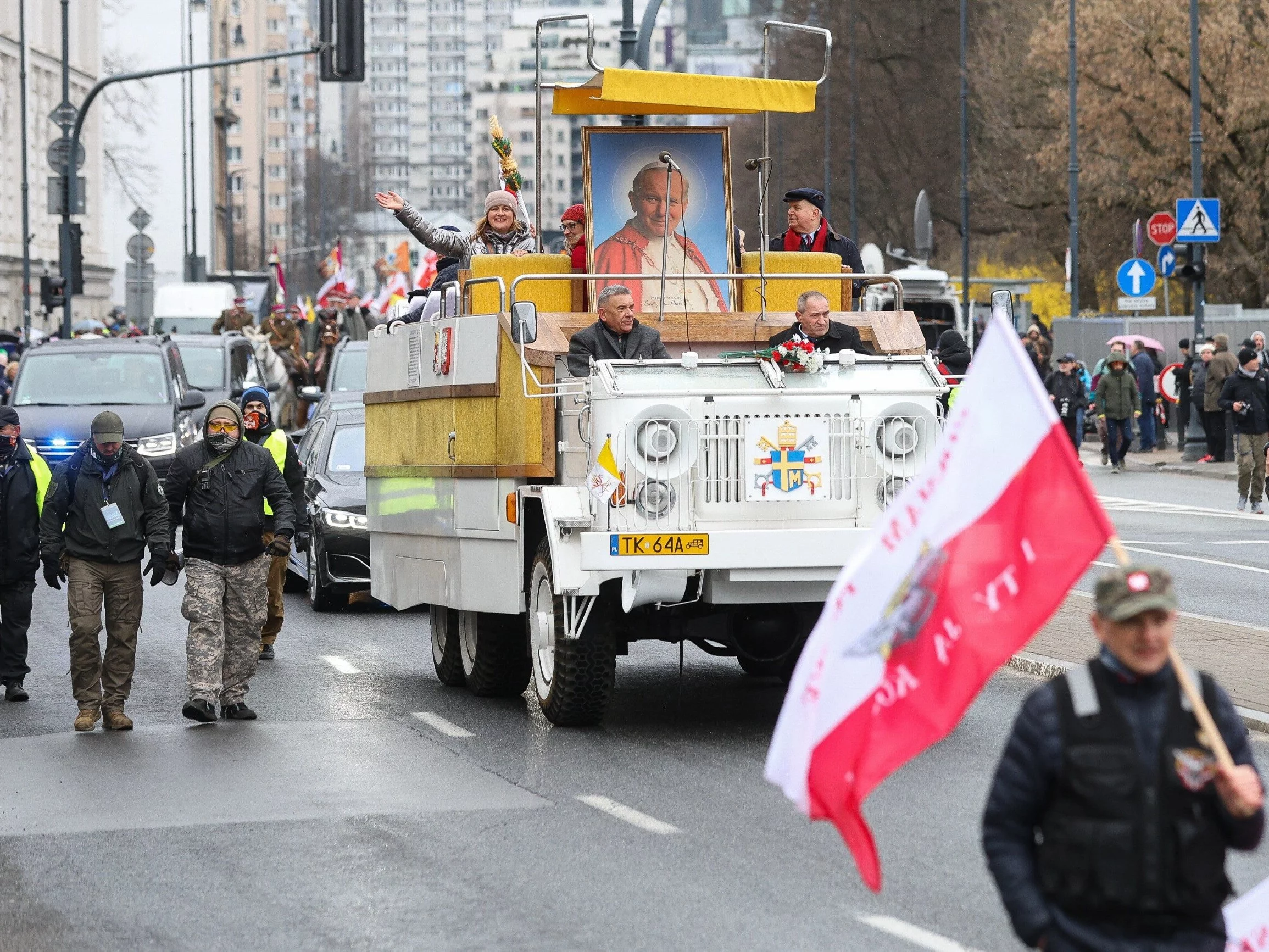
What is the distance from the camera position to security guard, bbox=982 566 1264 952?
4598 mm

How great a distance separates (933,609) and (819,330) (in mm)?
7301

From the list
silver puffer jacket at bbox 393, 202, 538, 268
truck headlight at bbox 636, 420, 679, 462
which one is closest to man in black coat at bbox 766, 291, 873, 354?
truck headlight at bbox 636, 420, 679, 462

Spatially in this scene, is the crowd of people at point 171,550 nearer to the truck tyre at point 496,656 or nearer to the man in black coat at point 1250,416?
the truck tyre at point 496,656

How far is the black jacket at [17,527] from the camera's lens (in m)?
14.0

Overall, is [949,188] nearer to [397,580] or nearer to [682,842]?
[397,580]

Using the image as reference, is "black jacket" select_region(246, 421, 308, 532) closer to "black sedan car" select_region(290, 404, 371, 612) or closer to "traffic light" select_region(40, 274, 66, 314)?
"black sedan car" select_region(290, 404, 371, 612)

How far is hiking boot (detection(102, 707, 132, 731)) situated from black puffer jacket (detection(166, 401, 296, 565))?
91 cm

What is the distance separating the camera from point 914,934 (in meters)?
7.45

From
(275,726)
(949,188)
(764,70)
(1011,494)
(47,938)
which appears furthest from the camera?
(949,188)

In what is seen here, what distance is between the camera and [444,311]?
1416 centimetres

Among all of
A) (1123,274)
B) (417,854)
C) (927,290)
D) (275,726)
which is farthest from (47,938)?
(927,290)

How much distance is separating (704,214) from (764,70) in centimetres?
89

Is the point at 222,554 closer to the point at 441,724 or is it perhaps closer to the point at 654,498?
the point at 441,724

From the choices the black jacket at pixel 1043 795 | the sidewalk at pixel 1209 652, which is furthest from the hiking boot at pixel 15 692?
the black jacket at pixel 1043 795
